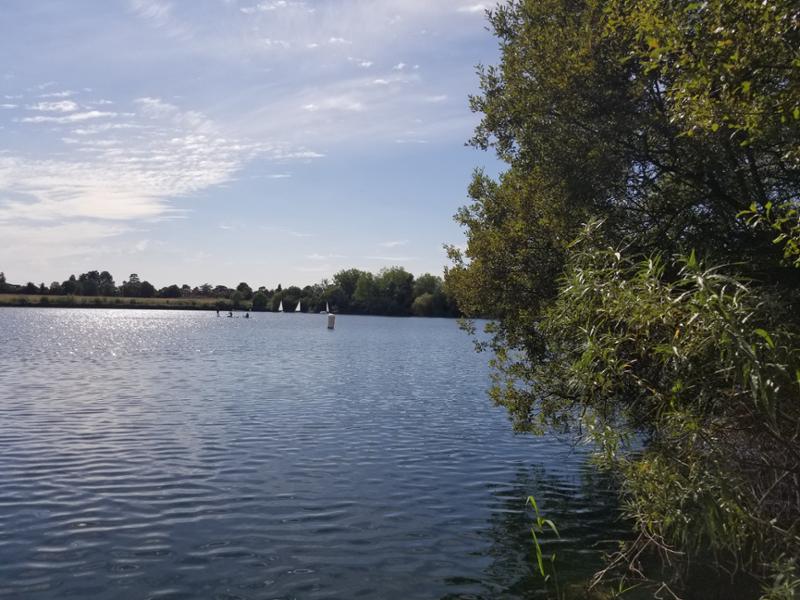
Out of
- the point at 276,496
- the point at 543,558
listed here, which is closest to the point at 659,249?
the point at 543,558

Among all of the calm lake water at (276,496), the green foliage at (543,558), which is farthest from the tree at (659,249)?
the calm lake water at (276,496)

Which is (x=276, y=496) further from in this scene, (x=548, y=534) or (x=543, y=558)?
(x=543, y=558)

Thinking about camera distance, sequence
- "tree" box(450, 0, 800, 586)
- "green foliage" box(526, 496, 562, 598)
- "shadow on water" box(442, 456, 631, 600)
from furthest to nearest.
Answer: "shadow on water" box(442, 456, 631, 600), "green foliage" box(526, 496, 562, 598), "tree" box(450, 0, 800, 586)

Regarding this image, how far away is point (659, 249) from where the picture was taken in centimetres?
1323

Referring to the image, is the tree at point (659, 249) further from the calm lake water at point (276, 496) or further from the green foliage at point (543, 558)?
the calm lake water at point (276, 496)

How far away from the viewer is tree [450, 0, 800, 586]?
29.5 feet

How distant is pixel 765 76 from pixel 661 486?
627 cm

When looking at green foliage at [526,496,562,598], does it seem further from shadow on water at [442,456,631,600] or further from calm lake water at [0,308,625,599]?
calm lake water at [0,308,625,599]

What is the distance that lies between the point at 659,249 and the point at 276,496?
11.9 metres

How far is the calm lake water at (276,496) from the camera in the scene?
12.4 m

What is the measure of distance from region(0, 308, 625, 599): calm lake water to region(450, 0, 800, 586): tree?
10.5 feet

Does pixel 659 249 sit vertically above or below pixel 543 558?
above

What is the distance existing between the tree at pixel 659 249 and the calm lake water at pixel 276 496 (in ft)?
10.5

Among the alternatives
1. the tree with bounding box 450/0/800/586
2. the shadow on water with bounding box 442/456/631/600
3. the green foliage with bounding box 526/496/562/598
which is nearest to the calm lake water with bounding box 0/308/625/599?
the shadow on water with bounding box 442/456/631/600
